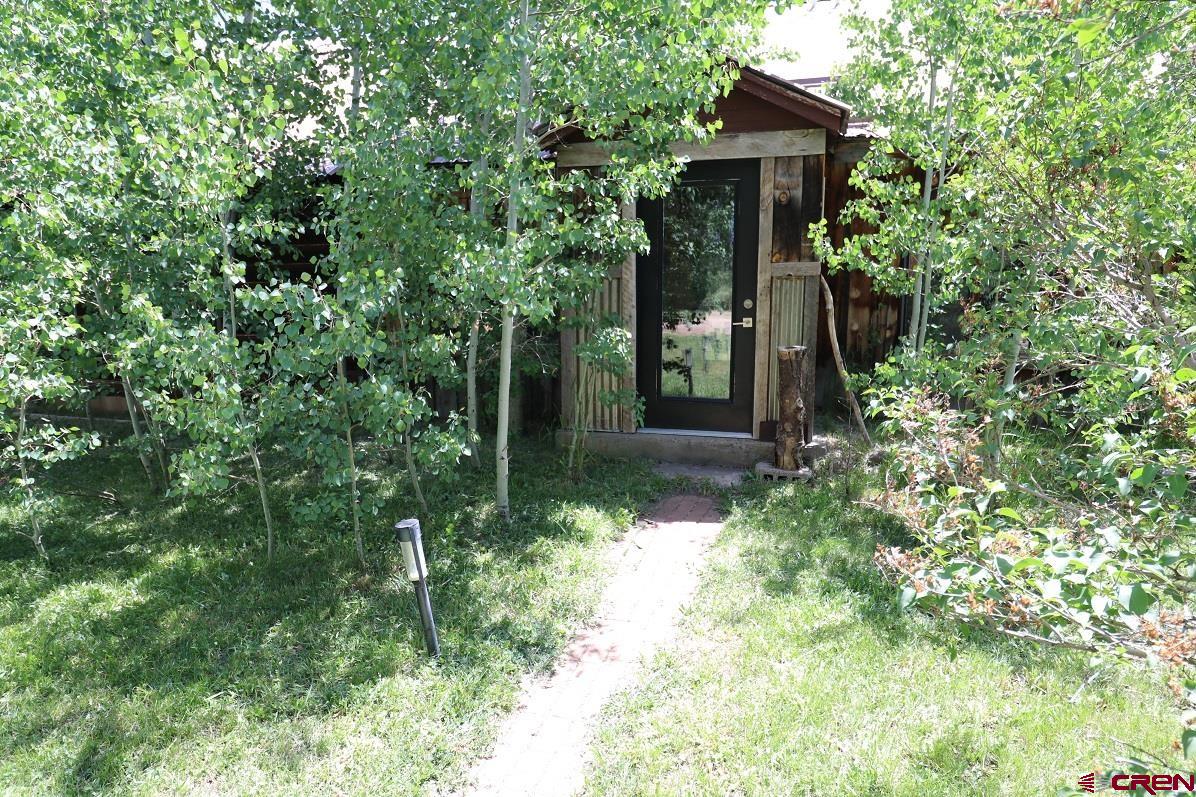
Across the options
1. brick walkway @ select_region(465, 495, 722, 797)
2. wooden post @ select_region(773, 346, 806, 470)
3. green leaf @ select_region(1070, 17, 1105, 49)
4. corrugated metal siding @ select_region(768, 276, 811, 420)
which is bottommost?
brick walkway @ select_region(465, 495, 722, 797)

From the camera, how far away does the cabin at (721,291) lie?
18.4ft

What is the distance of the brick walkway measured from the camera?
268cm

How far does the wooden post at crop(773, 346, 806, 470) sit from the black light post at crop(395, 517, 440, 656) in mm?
3096

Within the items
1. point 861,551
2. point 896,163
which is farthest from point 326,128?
point 861,551

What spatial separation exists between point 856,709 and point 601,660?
111cm

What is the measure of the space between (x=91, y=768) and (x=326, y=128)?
4205mm

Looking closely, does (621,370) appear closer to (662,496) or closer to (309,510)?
(662,496)

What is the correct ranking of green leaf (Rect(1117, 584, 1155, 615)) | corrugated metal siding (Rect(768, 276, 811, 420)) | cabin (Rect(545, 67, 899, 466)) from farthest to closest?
corrugated metal siding (Rect(768, 276, 811, 420)), cabin (Rect(545, 67, 899, 466)), green leaf (Rect(1117, 584, 1155, 615))

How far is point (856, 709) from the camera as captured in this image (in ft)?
9.41

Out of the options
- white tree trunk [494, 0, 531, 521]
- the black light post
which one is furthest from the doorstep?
the black light post

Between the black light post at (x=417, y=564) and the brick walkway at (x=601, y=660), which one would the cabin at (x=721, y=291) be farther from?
the black light post at (x=417, y=564)

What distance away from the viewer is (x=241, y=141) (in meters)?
3.79

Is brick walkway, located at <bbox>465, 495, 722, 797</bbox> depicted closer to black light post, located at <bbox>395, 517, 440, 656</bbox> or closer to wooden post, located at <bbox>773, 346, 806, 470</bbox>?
black light post, located at <bbox>395, 517, 440, 656</bbox>

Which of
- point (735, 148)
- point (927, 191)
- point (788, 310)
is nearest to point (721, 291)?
point (788, 310)
